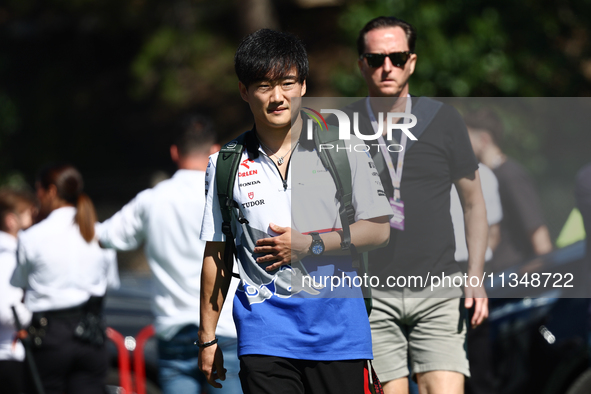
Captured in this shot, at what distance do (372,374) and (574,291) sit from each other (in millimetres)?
1822

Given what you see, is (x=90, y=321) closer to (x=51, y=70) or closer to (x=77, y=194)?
(x=77, y=194)

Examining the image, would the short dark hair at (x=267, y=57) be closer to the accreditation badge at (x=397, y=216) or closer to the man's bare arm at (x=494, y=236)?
the accreditation badge at (x=397, y=216)

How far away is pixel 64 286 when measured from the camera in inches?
177

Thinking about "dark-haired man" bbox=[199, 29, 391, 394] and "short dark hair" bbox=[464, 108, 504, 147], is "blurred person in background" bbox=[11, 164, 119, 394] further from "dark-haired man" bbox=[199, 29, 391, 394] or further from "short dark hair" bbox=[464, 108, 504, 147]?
"short dark hair" bbox=[464, 108, 504, 147]

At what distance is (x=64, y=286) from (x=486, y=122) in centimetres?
288

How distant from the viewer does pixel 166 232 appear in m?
4.09

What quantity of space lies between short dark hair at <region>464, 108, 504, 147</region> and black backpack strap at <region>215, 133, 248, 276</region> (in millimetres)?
1843

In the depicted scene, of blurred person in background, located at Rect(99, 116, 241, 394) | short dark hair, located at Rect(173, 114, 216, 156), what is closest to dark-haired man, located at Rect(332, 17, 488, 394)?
blurred person in background, located at Rect(99, 116, 241, 394)

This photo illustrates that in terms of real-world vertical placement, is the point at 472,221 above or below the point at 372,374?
above

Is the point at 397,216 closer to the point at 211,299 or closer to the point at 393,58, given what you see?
the point at 393,58

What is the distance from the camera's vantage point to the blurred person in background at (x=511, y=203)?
162 inches

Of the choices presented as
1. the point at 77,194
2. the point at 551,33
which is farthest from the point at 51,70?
the point at 77,194

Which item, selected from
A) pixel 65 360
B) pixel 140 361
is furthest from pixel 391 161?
pixel 140 361

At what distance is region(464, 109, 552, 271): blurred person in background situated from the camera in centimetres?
412
